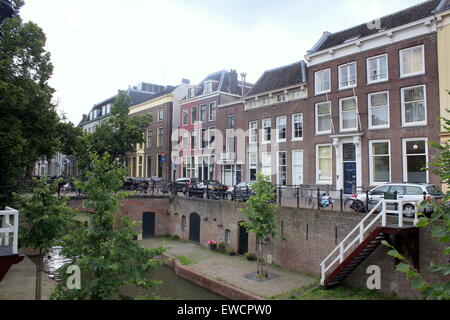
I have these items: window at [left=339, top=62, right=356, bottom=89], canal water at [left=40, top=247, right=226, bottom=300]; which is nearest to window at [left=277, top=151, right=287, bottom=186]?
window at [left=339, top=62, right=356, bottom=89]

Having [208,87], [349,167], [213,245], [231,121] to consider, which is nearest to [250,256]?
[213,245]

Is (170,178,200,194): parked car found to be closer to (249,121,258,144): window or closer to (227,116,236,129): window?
(249,121,258,144): window

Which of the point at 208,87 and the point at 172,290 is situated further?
the point at 208,87

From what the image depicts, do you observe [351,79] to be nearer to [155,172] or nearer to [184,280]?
[184,280]

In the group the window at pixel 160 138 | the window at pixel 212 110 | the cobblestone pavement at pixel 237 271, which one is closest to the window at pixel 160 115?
the window at pixel 160 138

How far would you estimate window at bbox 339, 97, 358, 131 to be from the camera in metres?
23.0

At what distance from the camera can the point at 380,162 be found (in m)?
21.7

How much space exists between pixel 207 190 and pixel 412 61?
15425 millimetres

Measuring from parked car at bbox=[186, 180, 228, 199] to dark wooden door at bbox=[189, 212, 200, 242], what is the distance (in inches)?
63.7

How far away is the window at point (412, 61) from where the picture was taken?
20.0 meters

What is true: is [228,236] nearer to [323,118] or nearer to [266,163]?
[266,163]

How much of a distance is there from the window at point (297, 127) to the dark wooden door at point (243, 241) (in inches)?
378

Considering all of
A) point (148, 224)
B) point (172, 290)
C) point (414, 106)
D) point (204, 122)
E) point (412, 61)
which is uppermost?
point (412, 61)

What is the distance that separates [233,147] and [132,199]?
10.7 meters
